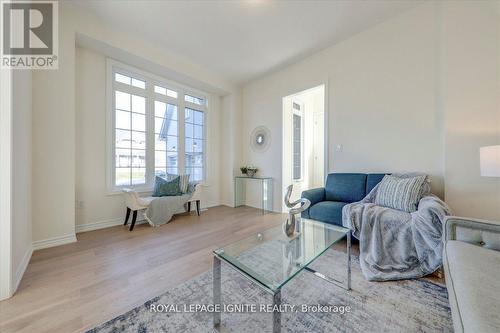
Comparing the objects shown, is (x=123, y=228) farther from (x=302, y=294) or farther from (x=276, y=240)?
(x=302, y=294)

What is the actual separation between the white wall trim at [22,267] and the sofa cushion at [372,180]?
342 cm

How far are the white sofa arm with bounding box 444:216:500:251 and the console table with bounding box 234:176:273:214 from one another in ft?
8.78

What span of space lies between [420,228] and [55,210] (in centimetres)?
365

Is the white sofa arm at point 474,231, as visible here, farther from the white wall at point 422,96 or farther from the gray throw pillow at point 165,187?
the gray throw pillow at point 165,187

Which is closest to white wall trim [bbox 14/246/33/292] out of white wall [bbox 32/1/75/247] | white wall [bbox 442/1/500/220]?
white wall [bbox 32/1/75/247]

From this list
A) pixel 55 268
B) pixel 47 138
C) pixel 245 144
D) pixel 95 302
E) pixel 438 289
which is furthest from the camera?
pixel 245 144

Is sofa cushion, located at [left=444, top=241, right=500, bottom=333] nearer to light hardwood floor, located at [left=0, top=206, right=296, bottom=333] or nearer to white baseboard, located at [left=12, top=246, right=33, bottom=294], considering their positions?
light hardwood floor, located at [left=0, top=206, right=296, bottom=333]

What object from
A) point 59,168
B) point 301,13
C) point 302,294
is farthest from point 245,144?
point 302,294

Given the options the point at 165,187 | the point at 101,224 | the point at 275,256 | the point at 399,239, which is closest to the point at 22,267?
the point at 101,224

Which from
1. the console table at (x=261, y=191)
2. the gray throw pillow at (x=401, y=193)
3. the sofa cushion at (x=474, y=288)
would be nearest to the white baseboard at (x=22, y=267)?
the sofa cushion at (x=474, y=288)

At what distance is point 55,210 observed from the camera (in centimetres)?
220

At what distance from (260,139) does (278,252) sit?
2969 mm

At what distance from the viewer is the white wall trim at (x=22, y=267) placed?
1.44 m

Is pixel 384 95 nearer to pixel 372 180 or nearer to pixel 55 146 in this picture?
pixel 372 180
